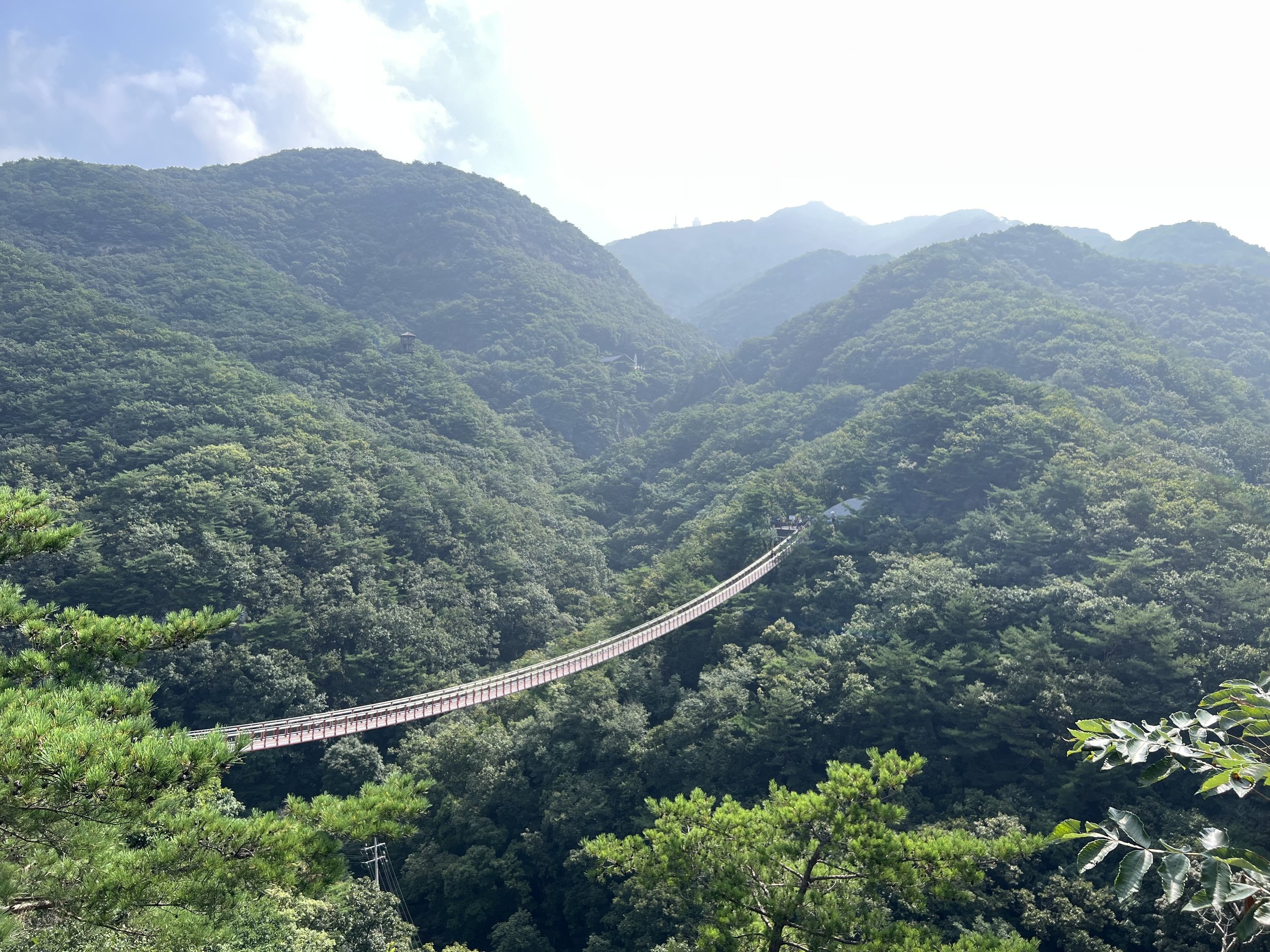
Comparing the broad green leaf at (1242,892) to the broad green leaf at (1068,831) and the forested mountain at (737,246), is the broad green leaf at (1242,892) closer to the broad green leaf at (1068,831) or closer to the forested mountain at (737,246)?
the broad green leaf at (1068,831)

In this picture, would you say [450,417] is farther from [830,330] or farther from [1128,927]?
[1128,927]

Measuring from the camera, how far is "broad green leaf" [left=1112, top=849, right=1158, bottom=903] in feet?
5.62

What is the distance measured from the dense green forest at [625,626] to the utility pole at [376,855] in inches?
37.8

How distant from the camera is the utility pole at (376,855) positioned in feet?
47.6

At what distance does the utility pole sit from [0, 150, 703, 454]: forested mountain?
121ft

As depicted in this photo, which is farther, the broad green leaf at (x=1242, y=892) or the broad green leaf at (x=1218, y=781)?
the broad green leaf at (x=1218, y=781)

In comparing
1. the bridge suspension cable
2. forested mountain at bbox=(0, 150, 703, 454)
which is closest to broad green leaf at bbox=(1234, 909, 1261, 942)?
the bridge suspension cable

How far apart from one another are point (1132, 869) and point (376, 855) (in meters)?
16.5

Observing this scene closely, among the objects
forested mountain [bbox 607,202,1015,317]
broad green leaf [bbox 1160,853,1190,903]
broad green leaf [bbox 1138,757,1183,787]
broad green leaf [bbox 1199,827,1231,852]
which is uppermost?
forested mountain [bbox 607,202,1015,317]

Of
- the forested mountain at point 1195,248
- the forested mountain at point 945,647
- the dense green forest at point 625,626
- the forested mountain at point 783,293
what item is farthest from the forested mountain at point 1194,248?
the forested mountain at point 945,647

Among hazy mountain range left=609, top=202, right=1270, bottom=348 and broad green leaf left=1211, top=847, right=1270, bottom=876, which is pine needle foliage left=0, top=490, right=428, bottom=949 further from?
hazy mountain range left=609, top=202, right=1270, bottom=348

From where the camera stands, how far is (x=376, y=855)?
14.8 metres

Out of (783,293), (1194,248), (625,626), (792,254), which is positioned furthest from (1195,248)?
(625,626)

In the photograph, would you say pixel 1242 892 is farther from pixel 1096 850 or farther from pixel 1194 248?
pixel 1194 248
